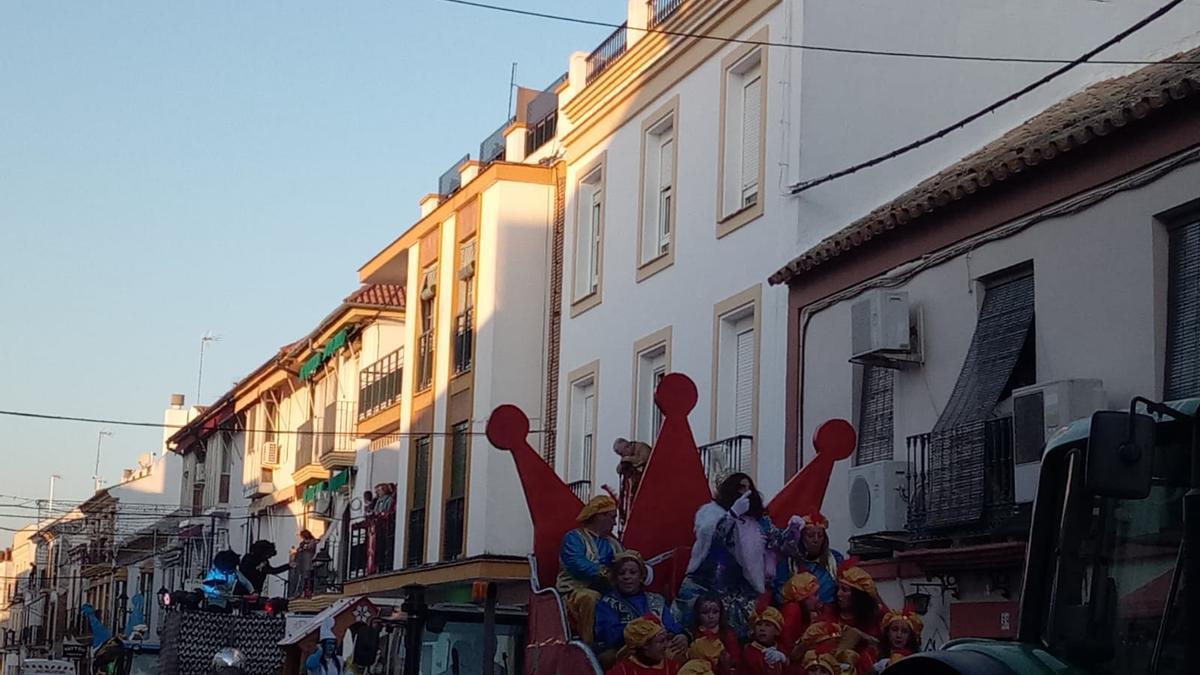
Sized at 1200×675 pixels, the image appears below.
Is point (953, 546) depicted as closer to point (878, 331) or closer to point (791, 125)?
point (878, 331)

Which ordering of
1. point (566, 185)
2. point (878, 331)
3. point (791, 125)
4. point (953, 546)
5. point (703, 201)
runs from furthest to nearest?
point (566, 185) < point (703, 201) < point (791, 125) < point (878, 331) < point (953, 546)

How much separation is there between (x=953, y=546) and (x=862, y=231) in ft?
10.9

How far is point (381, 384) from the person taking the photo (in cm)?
3297

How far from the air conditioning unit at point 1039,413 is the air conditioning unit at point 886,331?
2.20m

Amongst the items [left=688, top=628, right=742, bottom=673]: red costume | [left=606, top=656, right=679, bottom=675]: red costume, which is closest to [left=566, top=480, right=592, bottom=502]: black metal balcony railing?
[left=688, top=628, right=742, bottom=673]: red costume

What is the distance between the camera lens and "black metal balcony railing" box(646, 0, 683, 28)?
21.5 metres

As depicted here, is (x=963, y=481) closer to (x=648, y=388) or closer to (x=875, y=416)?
(x=875, y=416)

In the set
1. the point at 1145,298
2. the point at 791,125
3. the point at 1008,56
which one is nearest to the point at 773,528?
the point at 1145,298

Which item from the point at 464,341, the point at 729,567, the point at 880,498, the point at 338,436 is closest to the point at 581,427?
the point at 464,341

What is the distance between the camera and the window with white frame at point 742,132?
19.3 metres

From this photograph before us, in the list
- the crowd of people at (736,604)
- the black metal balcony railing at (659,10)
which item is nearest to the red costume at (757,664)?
the crowd of people at (736,604)

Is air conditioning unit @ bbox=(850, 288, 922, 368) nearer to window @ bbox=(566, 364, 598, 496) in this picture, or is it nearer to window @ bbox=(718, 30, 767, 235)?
window @ bbox=(718, 30, 767, 235)

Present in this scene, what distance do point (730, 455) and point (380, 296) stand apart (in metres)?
17.8

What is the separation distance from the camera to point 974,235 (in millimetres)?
14859
